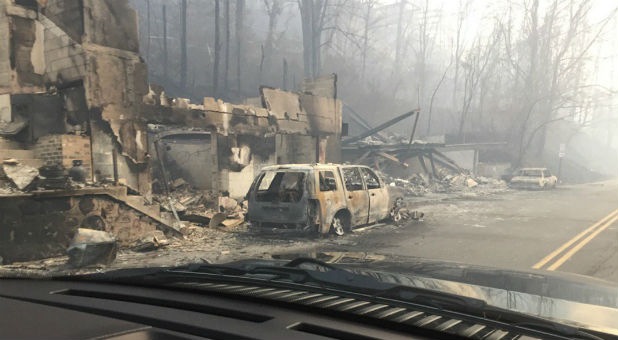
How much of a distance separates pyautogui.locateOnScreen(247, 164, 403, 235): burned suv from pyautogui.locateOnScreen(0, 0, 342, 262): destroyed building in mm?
2343

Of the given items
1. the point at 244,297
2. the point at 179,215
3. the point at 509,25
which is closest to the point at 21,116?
the point at 179,215

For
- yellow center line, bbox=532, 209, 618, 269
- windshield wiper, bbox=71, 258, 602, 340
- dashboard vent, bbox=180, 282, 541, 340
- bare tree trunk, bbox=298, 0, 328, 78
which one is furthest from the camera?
bare tree trunk, bbox=298, 0, 328, 78

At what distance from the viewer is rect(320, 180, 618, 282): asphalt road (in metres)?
6.36

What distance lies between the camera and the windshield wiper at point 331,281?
166cm

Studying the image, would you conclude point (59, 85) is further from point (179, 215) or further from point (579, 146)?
point (579, 146)

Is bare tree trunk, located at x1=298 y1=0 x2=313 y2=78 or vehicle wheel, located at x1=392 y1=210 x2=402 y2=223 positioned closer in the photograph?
vehicle wheel, located at x1=392 y1=210 x2=402 y2=223

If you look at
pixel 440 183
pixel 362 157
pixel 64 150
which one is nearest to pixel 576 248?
pixel 64 150

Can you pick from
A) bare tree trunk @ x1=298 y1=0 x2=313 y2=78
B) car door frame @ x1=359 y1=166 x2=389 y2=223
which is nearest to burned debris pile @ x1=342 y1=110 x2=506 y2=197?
bare tree trunk @ x1=298 y1=0 x2=313 y2=78

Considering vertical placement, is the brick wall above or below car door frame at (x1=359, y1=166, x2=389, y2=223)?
above

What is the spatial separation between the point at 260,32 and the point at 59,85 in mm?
49410

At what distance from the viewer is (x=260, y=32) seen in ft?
182

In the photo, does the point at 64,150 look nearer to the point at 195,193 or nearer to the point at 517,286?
the point at 195,193

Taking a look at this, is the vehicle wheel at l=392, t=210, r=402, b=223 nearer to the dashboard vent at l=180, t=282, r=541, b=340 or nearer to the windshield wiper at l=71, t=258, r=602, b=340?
the windshield wiper at l=71, t=258, r=602, b=340

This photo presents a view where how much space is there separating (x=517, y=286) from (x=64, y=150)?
9349 mm
